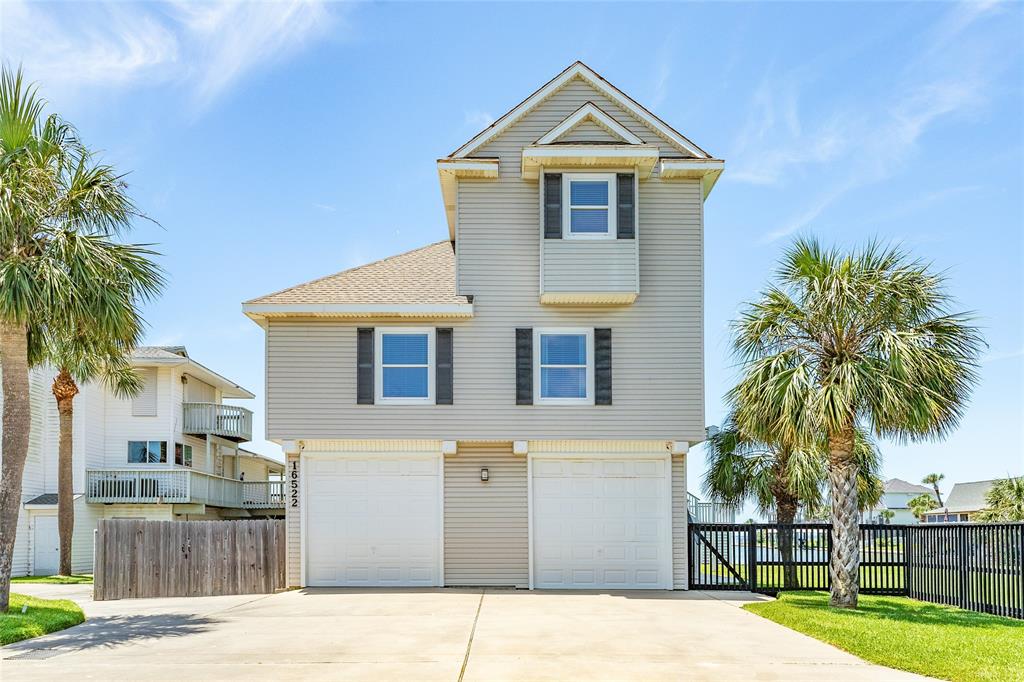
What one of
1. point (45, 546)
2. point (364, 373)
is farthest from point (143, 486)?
point (364, 373)

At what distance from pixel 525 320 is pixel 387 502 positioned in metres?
4.56

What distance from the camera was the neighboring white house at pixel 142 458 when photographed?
99.9 feet

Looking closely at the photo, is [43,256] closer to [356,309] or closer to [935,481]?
[356,309]

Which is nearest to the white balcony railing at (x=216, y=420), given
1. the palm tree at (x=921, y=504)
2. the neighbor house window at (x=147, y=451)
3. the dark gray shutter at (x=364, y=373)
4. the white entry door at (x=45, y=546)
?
the neighbor house window at (x=147, y=451)

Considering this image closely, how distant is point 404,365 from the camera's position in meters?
18.5

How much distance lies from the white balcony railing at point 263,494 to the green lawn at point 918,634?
25430 mm

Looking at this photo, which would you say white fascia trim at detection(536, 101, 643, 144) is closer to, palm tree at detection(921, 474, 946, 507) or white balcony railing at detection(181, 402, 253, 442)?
white balcony railing at detection(181, 402, 253, 442)

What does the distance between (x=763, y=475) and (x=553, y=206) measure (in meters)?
9.01

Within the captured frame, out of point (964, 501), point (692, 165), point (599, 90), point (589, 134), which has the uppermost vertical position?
point (599, 90)

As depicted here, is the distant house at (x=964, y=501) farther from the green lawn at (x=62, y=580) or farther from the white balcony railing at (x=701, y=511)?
the green lawn at (x=62, y=580)

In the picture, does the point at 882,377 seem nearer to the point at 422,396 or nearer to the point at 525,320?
the point at 525,320

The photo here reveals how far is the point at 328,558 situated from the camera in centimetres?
1848

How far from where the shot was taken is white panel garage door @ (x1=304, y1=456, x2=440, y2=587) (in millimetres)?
18453

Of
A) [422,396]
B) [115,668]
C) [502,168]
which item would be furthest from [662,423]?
[115,668]
